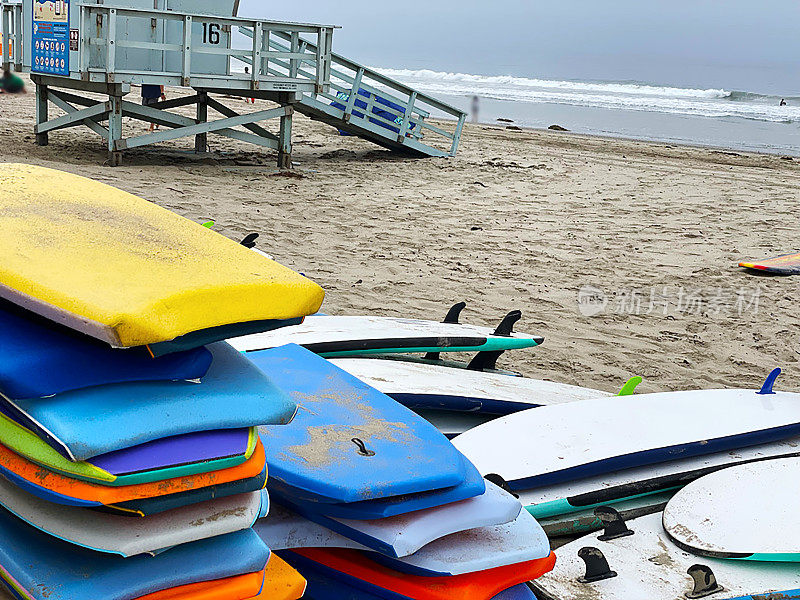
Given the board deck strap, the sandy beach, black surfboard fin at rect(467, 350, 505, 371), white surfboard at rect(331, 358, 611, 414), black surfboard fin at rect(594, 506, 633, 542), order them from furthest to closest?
the board deck strap
the sandy beach
black surfboard fin at rect(467, 350, 505, 371)
white surfboard at rect(331, 358, 611, 414)
black surfboard fin at rect(594, 506, 633, 542)

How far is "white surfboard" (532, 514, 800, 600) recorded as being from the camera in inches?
84.2

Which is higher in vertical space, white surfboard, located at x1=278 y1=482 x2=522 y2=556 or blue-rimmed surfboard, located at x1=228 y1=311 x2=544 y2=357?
white surfboard, located at x1=278 y1=482 x2=522 y2=556

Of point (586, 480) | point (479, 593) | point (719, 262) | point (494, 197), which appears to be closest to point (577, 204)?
point (494, 197)

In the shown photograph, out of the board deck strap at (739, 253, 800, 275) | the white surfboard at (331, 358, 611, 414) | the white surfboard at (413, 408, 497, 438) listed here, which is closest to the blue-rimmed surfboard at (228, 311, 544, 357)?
the white surfboard at (331, 358, 611, 414)

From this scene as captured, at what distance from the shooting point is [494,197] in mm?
9430

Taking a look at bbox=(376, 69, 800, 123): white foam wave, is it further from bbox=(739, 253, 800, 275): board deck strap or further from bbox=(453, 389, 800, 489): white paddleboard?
bbox=(453, 389, 800, 489): white paddleboard

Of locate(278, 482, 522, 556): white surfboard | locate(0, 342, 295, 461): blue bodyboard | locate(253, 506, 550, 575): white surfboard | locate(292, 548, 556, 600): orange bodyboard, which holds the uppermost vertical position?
locate(0, 342, 295, 461): blue bodyboard

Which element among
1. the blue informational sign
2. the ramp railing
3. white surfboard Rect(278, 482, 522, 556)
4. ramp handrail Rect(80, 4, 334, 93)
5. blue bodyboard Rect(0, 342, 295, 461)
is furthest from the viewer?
the ramp railing

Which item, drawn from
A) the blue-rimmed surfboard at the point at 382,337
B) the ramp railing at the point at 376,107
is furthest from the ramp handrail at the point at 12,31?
the blue-rimmed surfboard at the point at 382,337

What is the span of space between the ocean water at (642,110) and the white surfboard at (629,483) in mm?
16739

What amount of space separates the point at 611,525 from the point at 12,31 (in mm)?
10805

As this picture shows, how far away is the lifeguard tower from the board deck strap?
5.98 metres

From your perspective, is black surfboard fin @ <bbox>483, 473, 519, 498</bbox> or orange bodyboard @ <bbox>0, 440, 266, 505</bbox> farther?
black surfboard fin @ <bbox>483, 473, 519, 498</bbox>

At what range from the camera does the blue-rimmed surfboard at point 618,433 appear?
8.55ft
